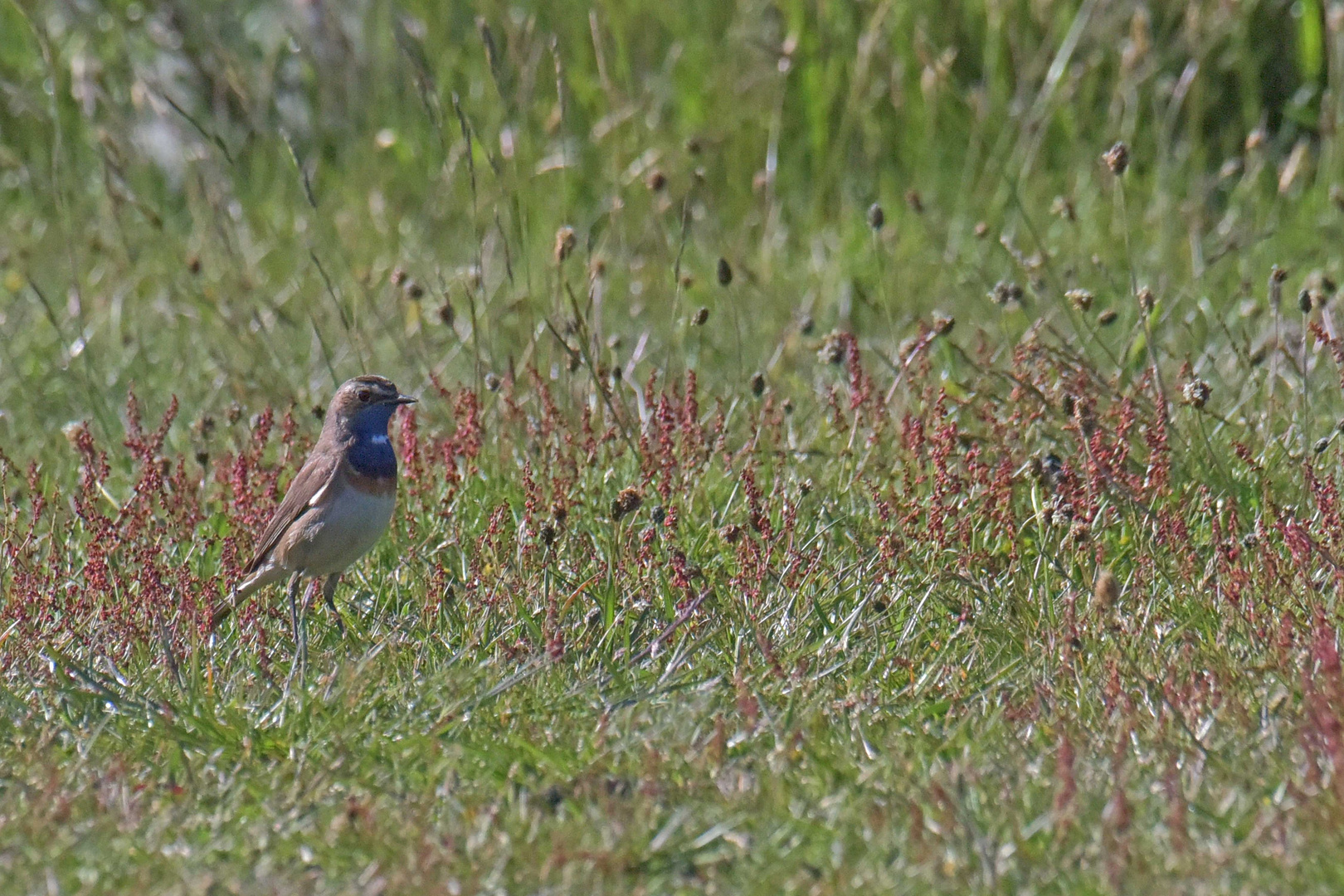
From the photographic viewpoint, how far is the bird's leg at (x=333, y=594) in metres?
4.55

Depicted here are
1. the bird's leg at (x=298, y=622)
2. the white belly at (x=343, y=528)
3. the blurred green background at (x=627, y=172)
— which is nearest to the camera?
the bird's leg at (x=298, y=622)

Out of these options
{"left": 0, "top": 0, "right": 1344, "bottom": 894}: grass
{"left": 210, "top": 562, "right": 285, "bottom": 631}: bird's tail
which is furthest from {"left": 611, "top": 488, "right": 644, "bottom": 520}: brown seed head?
{"left": 210, "top": 562, "right": 285, "bottom": 631}: bird's tail

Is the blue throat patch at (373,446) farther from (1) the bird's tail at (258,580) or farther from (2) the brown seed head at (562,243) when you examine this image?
(2) the brown seed head at (562,243)

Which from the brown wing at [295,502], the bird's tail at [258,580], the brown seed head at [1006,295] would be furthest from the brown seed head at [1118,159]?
the bird's tail at [258,580]

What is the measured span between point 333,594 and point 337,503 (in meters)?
0.24

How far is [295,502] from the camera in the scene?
5.05 m

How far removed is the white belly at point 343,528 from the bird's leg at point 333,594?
0.20 ft

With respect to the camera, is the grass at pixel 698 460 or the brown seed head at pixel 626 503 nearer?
the grass at pixel 698 460

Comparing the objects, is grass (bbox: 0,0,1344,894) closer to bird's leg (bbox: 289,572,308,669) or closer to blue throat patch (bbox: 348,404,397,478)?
bird's leg (bbox: 289,572,308,669)

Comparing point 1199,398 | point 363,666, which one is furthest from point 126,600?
point 1199,398

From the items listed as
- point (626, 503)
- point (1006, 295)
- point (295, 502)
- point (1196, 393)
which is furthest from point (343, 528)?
point (1196, 393)

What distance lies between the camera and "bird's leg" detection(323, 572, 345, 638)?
4552 mm

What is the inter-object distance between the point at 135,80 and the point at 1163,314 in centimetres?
468

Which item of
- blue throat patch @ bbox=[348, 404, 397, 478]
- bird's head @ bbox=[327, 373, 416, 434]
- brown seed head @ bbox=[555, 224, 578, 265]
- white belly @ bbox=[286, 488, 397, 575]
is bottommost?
white belly @ bbox=[286, 488, 397, 575]
